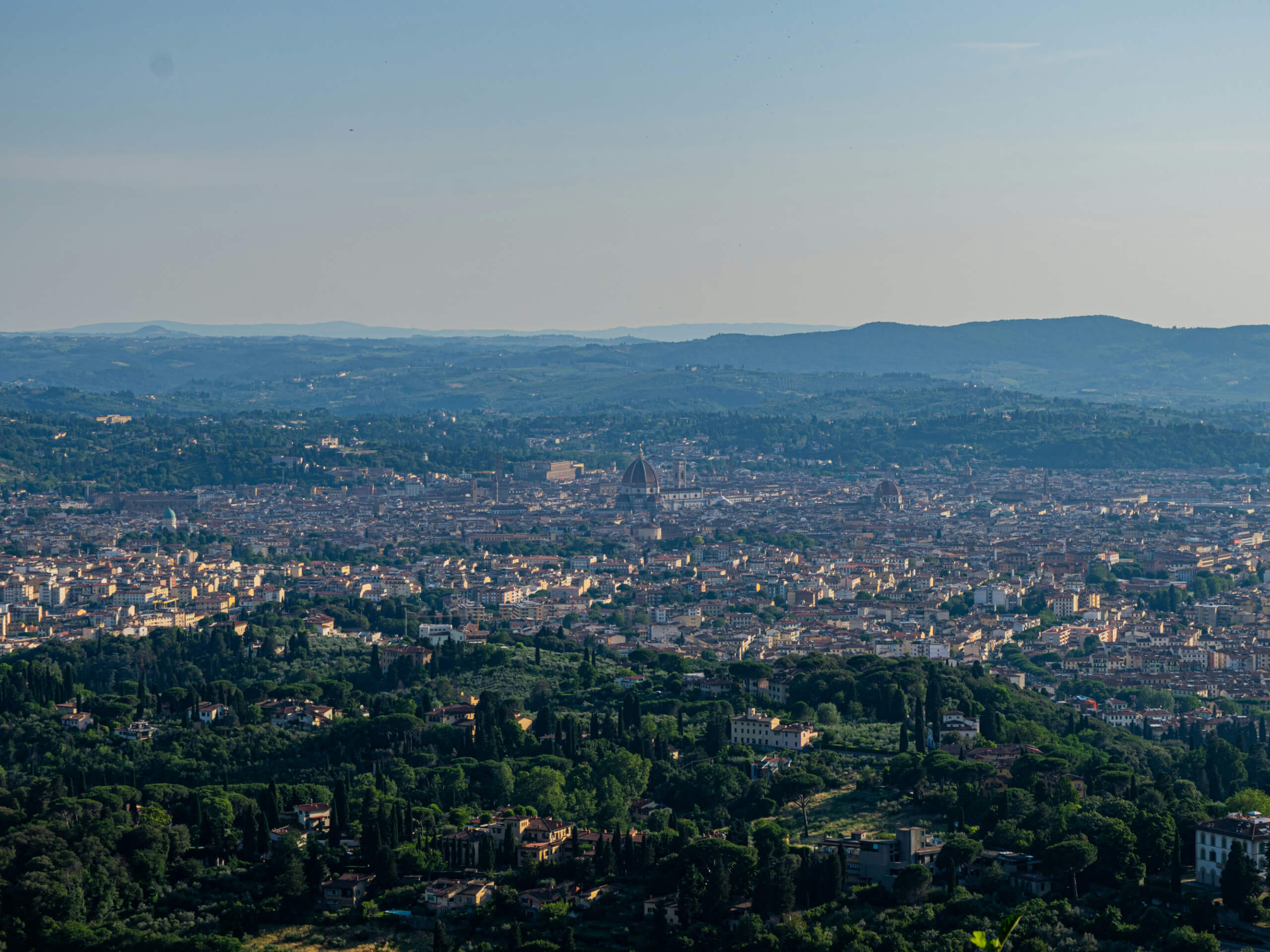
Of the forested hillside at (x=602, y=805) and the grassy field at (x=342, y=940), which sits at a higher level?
the forested hillside at (x=602, y=805)

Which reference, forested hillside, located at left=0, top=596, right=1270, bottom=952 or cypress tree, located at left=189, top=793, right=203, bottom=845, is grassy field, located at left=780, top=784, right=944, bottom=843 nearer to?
forested hillside, located at left=0, top=596, right=1270, bottom=952

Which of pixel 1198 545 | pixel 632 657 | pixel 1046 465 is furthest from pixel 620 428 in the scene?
pixel 632 657

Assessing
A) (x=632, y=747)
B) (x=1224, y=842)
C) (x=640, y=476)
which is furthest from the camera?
(x=640, y=476)

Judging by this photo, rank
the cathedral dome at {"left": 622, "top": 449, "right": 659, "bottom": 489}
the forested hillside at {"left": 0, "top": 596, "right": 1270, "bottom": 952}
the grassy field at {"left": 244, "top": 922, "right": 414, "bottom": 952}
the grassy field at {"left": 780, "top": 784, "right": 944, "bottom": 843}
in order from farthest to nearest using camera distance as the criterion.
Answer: the cathedral dome at {"left": 622, "top": 449, "right": 659, "bottom": 489}
the grassy field at {"left": 780, "top": 784, "right": 944, "bottom": 843}
the grassy field at {"left": 244, "top": 922, "right": 414, "bottom": 952}
the forested hillside at {"left": 0, "top": 596, "right": 1270, "bottom": 952}

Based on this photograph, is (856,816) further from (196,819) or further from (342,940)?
(196,819)

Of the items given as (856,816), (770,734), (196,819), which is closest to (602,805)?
(856,816)

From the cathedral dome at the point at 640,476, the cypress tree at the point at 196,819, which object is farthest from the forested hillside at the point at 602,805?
the cathedral dome at the point at 640,476

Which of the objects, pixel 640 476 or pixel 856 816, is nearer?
pixel 856 816

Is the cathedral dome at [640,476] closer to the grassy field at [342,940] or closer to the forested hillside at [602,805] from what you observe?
the forested hillside at [602,805]

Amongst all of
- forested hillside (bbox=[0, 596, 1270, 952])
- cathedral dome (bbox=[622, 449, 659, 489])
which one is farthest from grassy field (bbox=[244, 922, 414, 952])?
cathedral dome (bbox=[622, 449, 659, 489])

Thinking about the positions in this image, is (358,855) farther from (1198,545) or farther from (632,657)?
(1198,545)

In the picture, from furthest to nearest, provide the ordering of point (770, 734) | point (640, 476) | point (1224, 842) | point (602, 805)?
point (640, 476) < point (770, 734) < point (602, 805) < point (1224, 842)
